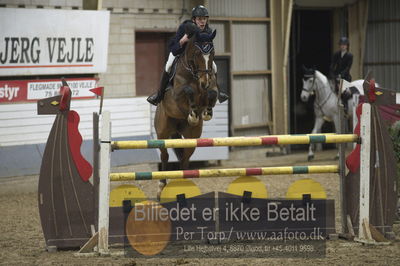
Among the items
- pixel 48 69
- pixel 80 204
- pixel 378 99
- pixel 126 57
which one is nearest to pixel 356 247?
pixel 378 99

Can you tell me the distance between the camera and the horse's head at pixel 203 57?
7.56 meters

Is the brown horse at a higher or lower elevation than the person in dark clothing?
lower

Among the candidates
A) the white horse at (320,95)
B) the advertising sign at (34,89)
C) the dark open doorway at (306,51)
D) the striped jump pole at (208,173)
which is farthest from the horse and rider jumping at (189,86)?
the dark open doorway at (306,51)

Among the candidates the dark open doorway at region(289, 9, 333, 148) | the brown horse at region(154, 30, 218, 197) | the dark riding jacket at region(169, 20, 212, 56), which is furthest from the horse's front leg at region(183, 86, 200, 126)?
the dark open doorway at region(289, 9, 333, 148)

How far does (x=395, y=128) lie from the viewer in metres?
8.23

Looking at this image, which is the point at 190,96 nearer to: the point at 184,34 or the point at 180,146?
the point at 184,34

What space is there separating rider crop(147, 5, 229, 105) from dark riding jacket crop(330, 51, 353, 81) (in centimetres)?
717

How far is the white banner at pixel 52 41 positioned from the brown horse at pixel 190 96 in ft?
11.8

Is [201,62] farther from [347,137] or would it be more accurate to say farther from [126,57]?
[126,57]

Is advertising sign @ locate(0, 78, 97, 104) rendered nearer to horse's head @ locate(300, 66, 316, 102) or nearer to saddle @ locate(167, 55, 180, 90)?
saddle @ locate(167, 55, 180, 90)

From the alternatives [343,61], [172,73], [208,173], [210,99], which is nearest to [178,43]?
[172,73]

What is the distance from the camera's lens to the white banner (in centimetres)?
1140

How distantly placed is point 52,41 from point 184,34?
14.4 feet

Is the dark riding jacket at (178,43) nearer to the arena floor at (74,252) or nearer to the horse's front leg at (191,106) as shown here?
the horse's front leg at (191,106)
